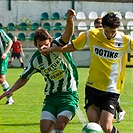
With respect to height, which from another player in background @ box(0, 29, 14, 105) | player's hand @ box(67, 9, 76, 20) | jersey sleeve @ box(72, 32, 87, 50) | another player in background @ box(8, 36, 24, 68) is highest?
player's hand @ box(67, 9, 76, 20)

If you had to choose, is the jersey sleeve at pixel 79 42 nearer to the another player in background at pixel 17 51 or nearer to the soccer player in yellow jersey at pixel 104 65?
the soccer player in yellow jersey at pixel 104 65

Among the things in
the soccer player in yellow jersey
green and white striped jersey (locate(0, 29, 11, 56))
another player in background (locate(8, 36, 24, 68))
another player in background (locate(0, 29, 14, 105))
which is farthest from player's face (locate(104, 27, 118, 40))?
another player in background (locate(8, 36, 24, 68))

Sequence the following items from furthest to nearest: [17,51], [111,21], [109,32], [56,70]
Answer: [17,51] < [56,70] < [109,32] < [111,21]

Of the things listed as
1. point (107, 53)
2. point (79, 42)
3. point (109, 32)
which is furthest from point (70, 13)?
point (107, 53)

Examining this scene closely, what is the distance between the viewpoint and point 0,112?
1146cm

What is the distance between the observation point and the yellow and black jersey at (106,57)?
675 cm

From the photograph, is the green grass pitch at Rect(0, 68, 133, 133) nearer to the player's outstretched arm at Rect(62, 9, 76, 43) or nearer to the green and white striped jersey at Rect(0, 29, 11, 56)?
the green and white striped jersey at Rect(0, 29, 11, 56)

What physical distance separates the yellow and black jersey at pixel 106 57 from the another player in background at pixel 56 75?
0.24 metres

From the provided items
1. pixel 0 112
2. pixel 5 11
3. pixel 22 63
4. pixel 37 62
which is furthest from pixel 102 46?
pixel 5 11

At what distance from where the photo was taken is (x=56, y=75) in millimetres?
6863

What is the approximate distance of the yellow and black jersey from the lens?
675cm

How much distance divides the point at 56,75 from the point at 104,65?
646mm

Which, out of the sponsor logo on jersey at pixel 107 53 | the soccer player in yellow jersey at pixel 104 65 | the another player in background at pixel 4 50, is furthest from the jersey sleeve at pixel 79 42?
the another player in background at pixel 4 50

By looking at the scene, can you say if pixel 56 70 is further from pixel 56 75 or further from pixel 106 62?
pixel 106 62
